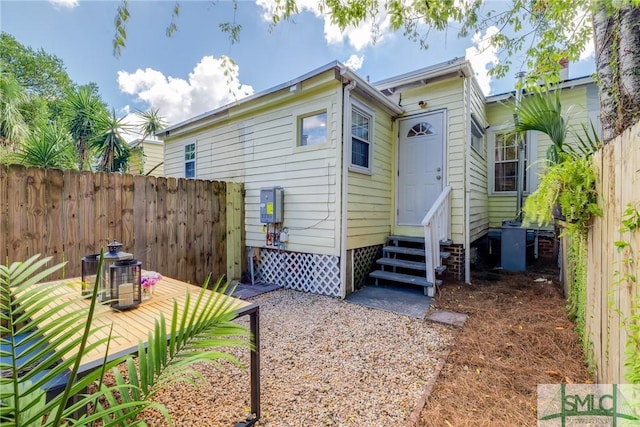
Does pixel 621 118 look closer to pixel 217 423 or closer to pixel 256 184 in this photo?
pixel 217 423

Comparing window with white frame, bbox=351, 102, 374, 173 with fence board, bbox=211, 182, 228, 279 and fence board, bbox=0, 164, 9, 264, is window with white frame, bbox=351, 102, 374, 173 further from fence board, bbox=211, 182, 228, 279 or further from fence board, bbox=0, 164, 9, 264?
fence board, bbox=0, 164, 9, 264

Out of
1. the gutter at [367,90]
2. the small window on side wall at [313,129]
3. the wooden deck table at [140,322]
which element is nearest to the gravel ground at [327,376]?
the wooden deck table at [140,322]

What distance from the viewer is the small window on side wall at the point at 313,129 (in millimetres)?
5109

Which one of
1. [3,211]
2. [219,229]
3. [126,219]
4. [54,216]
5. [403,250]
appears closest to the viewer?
[3,211]

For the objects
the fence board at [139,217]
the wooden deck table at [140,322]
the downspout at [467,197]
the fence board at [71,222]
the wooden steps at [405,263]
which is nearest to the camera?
the wooden deck table at [140,322]

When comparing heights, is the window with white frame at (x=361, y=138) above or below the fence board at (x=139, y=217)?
above

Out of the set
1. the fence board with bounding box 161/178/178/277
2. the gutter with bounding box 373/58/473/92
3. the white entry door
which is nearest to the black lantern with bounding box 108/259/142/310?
the fence board with bounding box 161/178/178/277

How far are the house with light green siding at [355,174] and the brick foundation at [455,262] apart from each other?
19 millimetres

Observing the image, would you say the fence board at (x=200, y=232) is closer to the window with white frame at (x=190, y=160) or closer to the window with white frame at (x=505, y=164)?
the window with white frame at (x=190, y=160)

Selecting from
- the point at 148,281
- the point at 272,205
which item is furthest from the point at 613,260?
the point at 272,205

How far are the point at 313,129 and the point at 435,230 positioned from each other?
2.75m

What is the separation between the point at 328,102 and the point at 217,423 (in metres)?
4.45

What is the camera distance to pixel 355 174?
16.8 ft

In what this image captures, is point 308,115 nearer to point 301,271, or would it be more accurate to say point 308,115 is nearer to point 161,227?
point 301,271
